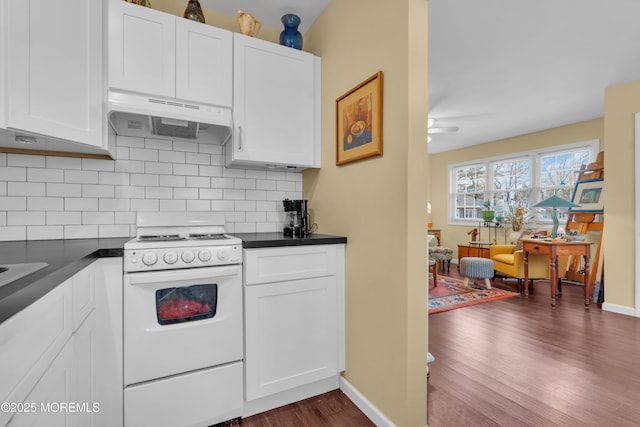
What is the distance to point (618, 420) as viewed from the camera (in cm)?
163

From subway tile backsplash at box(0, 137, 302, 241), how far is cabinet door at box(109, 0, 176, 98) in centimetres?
45

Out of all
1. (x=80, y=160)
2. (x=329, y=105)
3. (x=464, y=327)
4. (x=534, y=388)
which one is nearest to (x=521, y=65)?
(x=329, y=105)

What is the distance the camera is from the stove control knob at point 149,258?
149 centimetres

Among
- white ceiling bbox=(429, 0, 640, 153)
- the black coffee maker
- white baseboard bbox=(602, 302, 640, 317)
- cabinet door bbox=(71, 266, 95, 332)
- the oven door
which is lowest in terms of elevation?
white baseboard bbox=(602, 302, 640, 317)

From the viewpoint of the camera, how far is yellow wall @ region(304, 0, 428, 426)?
1483mm

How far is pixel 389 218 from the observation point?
1.60 m

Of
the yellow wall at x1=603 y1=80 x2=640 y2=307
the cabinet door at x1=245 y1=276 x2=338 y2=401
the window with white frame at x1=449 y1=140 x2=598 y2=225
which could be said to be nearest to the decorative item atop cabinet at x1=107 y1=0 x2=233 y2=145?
the cabinet door at x1=245 y1=276 x2=338 y2=401

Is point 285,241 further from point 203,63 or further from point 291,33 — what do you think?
point 291,33

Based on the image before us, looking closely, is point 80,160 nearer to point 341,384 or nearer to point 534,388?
point 341,384

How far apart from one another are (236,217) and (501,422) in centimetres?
211

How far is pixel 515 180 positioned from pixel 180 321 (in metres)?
6.45

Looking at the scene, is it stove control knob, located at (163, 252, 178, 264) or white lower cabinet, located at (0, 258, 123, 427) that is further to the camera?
stove control knob, located at (163, 252, 178, 264)

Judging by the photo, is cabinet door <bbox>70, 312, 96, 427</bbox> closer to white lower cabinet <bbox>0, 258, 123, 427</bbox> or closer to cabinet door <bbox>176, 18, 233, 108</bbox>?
white lower cabinet <bbox>0, 258, 123, 427</bbox>

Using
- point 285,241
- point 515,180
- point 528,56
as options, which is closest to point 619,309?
point 528,56
